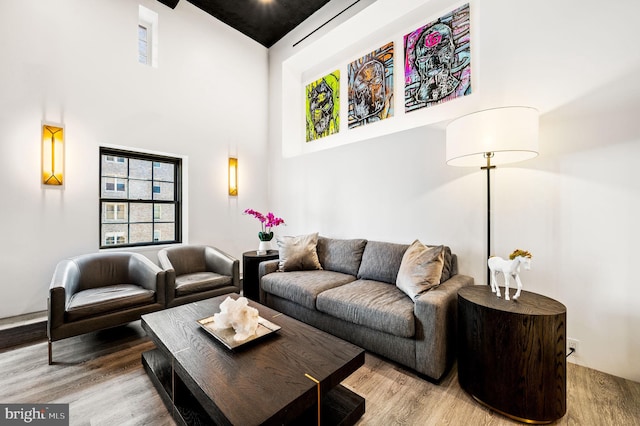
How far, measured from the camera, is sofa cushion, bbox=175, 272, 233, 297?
2643 millimetres

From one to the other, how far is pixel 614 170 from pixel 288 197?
3.52 meters

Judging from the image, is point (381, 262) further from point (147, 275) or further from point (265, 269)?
point (147, 275)

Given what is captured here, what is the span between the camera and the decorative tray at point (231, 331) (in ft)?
4.74

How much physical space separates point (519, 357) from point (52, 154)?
4.20 metres

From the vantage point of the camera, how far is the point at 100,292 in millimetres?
2381

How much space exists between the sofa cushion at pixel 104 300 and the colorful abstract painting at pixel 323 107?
3000mm

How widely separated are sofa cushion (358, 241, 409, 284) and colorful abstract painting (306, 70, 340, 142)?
1912 millimetres

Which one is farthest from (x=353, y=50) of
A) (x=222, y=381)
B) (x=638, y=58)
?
(x=222, y=381)

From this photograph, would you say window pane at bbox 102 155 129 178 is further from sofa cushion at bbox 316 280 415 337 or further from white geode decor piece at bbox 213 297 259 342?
sofa cushion at bbox 316 280 415 337

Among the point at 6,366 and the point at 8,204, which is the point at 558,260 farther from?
the point at 8,204

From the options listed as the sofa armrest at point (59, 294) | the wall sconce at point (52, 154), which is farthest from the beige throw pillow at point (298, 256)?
the wall sconce at point (52, 154)

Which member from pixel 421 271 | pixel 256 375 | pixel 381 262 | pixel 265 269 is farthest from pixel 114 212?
pixel 421 271

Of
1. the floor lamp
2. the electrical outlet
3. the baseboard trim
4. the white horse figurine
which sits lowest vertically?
the baseboard trim

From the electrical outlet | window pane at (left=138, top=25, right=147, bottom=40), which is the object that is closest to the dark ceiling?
window pane at (left=138, top=25, right=147, bottom=40)
